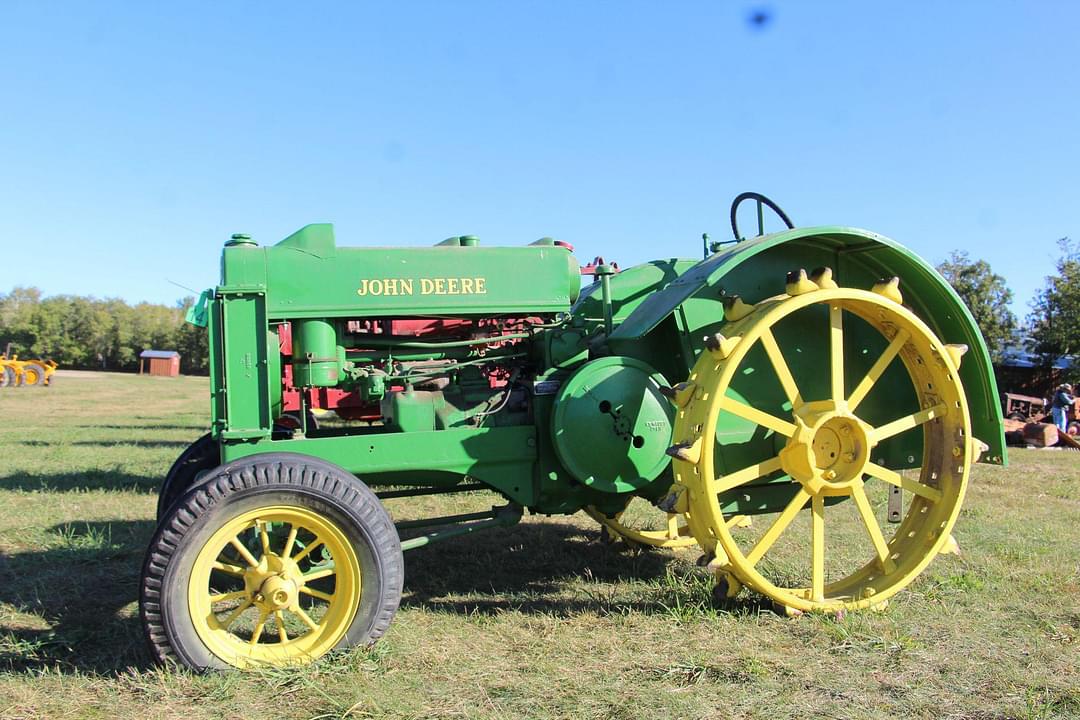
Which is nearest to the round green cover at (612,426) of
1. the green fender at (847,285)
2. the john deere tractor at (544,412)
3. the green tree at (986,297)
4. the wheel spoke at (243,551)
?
the john deere tractor at (544,412)

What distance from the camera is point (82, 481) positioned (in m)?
7.34

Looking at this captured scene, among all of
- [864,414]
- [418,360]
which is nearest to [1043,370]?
[864,414]

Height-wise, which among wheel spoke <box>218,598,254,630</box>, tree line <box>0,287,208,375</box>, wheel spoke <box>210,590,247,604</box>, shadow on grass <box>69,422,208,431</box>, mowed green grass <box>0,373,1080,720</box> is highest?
tree line <box>0,287,208,375</box>

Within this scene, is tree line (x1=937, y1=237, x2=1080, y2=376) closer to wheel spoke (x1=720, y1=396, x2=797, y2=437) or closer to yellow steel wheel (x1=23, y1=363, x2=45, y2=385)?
wheel spoke (x1=720, y1=396, x2=797, y2=437)

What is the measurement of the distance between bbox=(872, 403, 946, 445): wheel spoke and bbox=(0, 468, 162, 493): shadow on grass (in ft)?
20.1

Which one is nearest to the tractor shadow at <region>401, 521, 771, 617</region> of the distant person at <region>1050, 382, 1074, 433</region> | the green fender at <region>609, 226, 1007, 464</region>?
the green fender at <region>609, 226, 1007, 464</region>

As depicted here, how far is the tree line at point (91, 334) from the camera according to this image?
5625 cm

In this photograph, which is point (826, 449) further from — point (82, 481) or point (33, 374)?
point (33, 374)

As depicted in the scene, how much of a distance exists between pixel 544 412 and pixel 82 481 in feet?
18.8

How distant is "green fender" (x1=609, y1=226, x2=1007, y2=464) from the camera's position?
365 centimetres

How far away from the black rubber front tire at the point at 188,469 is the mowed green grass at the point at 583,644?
54 centimetres

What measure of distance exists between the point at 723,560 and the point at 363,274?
2.01 m

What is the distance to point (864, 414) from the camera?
4047 millimetres

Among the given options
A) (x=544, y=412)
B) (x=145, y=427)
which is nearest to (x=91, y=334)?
(x=145, y=427)
